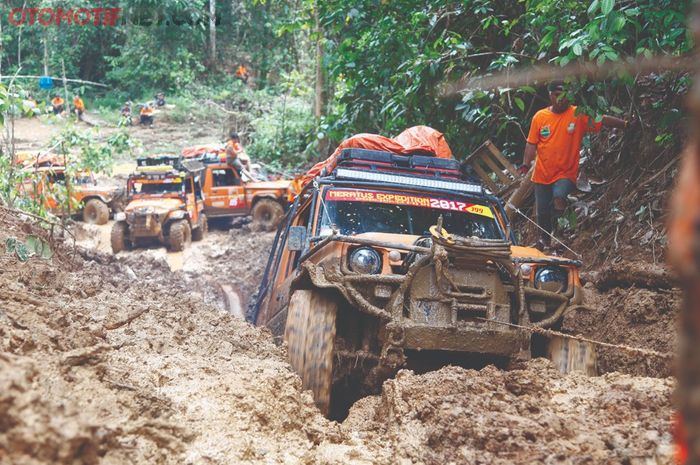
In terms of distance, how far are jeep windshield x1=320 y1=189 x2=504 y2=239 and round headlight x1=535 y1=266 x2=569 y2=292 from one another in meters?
0.82

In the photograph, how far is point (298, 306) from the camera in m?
4.64

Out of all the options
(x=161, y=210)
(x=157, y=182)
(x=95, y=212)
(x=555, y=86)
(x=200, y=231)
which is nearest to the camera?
(x=555, y=86)

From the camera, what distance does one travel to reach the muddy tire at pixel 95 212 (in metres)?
18.1

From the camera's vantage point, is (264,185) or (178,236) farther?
(264,185)

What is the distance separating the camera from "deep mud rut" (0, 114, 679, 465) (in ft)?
7.94

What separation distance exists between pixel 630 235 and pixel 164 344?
16.1 ft

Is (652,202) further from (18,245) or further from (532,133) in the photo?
(18,245)

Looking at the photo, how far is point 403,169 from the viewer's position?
6.51 metres

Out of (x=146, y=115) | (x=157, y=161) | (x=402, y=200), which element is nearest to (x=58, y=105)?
(x=146, y=115)

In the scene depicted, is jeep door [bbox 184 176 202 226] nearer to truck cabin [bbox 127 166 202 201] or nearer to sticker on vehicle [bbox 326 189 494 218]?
truck cabin [bbox 127 166 202 201]

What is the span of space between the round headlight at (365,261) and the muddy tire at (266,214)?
12.8 metres

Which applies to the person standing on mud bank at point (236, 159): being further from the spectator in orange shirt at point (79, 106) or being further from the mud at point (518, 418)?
the spectator in orange shirt at point (79, 106)

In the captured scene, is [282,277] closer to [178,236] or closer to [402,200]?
[402,200]

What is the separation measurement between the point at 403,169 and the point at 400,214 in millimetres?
857
